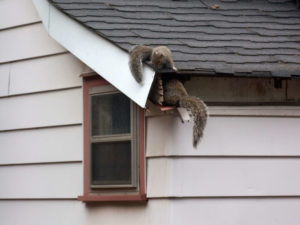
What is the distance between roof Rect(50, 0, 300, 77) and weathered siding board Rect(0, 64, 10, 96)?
3.41 feet

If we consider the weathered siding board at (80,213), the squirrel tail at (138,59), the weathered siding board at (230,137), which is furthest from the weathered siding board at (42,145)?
the squirrel tail at (138,59)

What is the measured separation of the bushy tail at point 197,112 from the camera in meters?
5.51

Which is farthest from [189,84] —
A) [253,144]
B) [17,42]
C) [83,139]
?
[17,42]

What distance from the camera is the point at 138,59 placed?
18.2ft

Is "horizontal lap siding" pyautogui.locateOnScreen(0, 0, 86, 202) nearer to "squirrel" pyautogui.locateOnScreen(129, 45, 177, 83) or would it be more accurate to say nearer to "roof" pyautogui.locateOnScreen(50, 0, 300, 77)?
"roof" pyautogui.locateOnScreen(50, 0, 300, 77)

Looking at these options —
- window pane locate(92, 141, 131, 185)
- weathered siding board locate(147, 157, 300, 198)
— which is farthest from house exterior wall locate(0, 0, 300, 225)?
window pane locate(92, 141, 131, 185)

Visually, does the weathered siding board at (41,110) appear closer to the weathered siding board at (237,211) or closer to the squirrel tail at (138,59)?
the squirrel tail at (138,59)

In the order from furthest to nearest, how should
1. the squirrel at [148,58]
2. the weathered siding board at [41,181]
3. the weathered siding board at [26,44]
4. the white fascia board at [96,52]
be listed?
the weathered siding board at [26,44]
the weathered siding board at [41,181]
the white fascia board at [96,52]
the squirrel at [148,58]

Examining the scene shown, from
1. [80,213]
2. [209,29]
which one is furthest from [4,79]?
[209,29]

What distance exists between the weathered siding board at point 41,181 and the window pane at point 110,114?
377 mm

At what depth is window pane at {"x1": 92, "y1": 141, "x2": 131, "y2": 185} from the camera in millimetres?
6176

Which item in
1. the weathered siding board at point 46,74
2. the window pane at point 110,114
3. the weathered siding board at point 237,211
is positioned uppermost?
the weathered siding board at point 46,74

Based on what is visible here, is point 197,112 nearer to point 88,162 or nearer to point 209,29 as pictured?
Answer: point 209,29

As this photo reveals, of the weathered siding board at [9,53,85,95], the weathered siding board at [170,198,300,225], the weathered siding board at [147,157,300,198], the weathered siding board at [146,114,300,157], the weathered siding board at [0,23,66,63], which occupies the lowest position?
the weathered siding board at [170,198,300,225]
